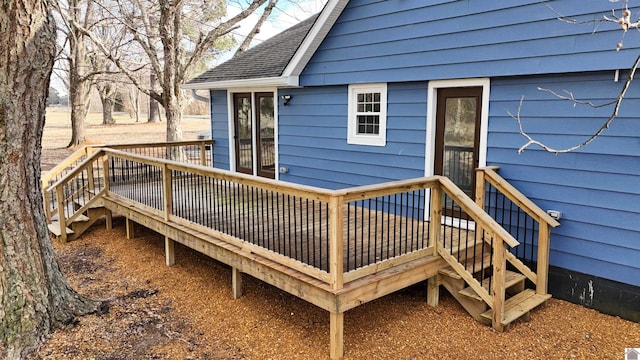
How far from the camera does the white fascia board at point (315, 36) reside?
659 centimetres

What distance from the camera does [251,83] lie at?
8078mm

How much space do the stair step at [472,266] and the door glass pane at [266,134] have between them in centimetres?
469

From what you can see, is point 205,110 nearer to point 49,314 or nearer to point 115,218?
point 115,218

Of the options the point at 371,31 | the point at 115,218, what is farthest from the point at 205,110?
the point at 371,31

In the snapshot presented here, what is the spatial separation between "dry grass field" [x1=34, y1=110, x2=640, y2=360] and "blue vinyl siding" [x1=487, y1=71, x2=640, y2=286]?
25.1 inches

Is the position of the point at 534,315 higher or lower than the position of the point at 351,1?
lower

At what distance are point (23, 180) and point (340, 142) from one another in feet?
14.2

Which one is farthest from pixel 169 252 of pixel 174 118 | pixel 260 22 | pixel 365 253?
pixel 260 22

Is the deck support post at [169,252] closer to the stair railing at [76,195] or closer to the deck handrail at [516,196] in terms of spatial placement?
the stair railing at [76,195]

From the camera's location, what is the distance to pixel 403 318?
477 cm

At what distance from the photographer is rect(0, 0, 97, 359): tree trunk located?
396cm

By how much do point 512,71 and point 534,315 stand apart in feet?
8.50

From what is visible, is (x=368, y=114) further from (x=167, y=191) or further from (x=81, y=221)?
(x=81, y=221)

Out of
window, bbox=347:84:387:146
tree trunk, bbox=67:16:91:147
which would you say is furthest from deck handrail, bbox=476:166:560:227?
tree trunk, bbox=67:16:91:147
